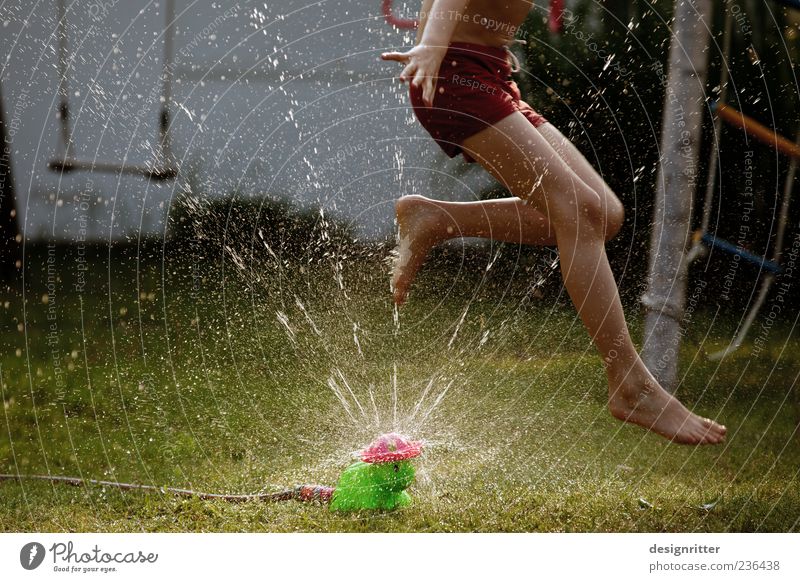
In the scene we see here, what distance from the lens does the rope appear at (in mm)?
1843

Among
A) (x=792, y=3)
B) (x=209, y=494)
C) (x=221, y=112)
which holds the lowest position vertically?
(x=209, y=494)

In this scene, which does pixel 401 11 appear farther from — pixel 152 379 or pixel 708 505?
pixel 708 505

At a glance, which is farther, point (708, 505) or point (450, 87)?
point (708, 505)

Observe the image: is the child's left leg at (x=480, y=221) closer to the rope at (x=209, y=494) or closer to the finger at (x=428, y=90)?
the finger at (x=428, y=90)

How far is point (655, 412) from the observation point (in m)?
1.78

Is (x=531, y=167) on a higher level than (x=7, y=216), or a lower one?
higher

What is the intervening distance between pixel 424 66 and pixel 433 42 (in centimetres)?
5

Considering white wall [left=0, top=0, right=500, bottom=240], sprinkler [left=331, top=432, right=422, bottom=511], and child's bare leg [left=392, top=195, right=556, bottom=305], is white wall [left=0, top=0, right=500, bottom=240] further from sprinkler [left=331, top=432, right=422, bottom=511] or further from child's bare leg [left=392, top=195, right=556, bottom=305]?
sprinkler [left=331, top=432, right=422, bottom=511]

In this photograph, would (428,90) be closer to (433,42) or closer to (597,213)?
(433,42)

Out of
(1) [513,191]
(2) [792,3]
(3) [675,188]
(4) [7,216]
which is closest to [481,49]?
(1) [513,191]

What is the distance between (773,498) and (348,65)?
50.1 inches

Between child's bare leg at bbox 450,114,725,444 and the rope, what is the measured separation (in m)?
0.62

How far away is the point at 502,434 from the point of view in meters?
1.90
